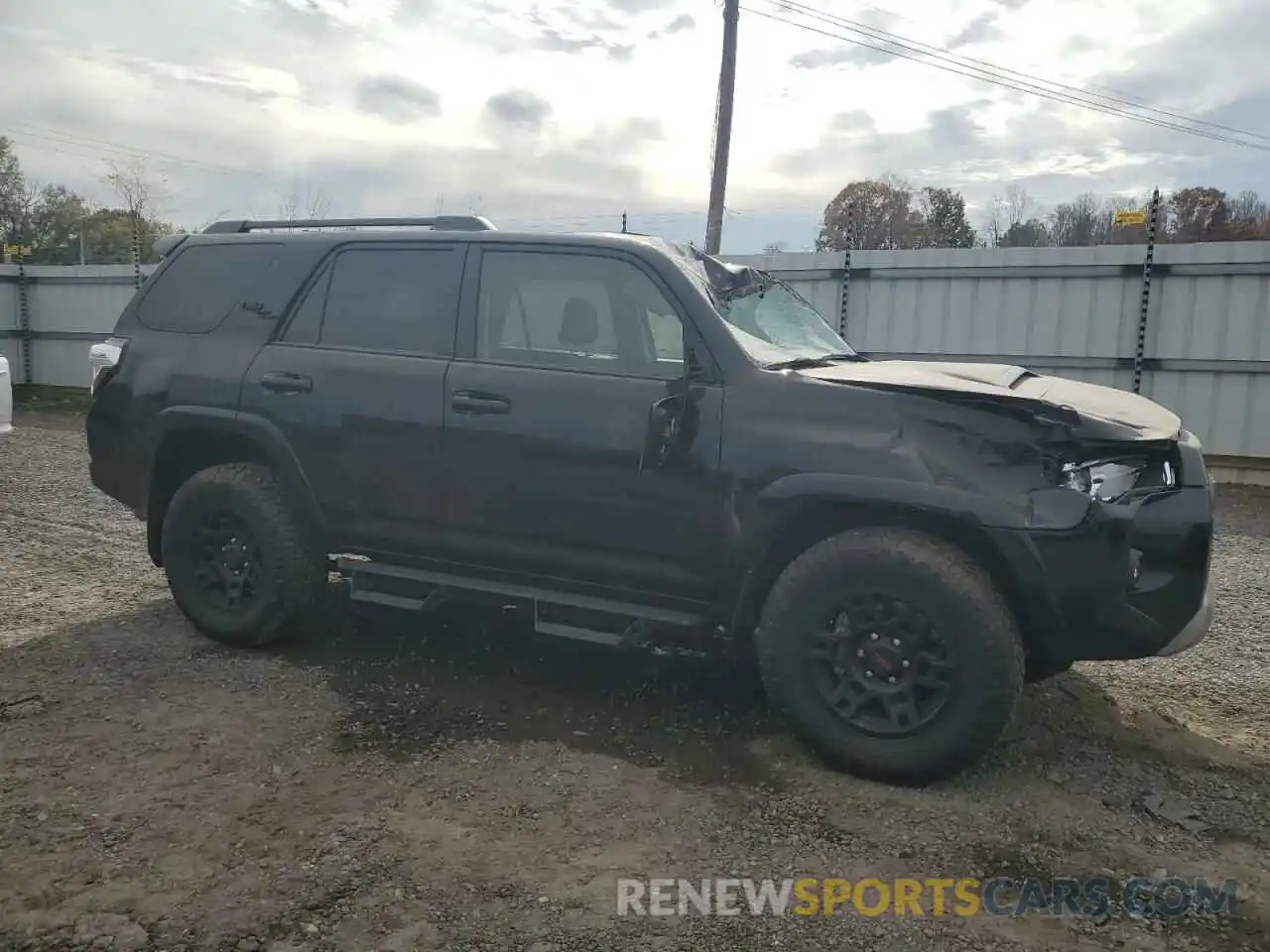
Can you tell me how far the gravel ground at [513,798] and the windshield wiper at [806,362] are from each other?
1423 millimetres

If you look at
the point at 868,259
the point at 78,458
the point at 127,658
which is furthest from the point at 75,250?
the point at 127,658

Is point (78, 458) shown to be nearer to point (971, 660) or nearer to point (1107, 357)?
point (971, 660)

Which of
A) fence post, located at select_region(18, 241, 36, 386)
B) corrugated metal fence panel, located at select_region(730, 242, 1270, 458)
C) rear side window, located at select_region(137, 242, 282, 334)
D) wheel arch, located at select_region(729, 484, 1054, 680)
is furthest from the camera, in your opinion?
fence post, located at select_region(18, 241, 36, 386)

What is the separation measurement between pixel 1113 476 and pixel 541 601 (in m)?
2.11

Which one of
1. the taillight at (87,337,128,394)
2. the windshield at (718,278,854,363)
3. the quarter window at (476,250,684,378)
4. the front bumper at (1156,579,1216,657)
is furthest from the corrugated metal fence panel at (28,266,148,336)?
the front bumper at (1156,579,1216,657)

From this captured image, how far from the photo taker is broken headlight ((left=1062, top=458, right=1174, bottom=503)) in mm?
3146

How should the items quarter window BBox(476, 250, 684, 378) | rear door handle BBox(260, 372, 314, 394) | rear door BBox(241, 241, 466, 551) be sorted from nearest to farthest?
quarter window BBox(476, 250, 684, 378) → rear door BBox(241, 241, 466, 551) → rear door handle BBox(260, 372, 314, 394)

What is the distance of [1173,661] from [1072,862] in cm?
230

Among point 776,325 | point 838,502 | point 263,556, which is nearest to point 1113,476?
point 838,502

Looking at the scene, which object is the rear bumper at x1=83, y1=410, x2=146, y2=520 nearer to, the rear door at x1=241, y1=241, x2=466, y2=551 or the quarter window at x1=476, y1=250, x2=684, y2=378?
the rear door at x1=241, y1=241, x2=466, y2=551

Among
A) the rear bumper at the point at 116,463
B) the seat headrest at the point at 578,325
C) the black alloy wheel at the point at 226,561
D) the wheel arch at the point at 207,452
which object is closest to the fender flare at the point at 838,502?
the seat headrest at the point at 578,325

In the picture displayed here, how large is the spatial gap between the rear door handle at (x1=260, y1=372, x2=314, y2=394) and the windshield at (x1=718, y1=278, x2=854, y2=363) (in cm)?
188

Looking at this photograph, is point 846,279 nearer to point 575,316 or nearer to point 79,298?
point 575,316

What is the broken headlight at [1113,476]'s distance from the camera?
3.15 meters
